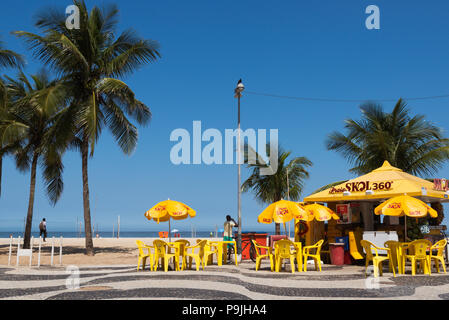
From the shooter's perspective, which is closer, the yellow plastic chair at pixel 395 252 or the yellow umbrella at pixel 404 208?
the yellow plastic chair at pixel 395 252

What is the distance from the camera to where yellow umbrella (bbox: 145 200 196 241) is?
1492cm

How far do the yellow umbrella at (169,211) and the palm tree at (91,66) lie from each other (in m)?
6.37

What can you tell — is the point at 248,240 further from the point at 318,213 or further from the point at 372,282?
the point at 372,282

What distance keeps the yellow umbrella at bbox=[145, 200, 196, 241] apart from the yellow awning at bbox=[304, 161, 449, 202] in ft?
14.1

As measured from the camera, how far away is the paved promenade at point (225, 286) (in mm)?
8500

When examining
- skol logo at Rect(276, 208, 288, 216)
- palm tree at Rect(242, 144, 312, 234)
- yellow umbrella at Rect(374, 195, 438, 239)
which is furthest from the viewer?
palm tree at Rect(242, 144, 312, 234)

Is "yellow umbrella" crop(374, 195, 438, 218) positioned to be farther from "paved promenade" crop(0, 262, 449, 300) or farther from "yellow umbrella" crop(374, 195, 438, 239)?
"paved promenade" crop(0, 262, 449, 300)

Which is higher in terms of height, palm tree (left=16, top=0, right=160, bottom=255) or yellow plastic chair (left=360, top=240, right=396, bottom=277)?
palm tree (left=16, top=0, right=160, bottom=255)

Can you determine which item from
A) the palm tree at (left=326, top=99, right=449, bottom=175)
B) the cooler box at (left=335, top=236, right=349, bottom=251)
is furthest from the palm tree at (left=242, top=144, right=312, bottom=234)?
the cooler box at (left=335, top=236, right=349, bottom=251)

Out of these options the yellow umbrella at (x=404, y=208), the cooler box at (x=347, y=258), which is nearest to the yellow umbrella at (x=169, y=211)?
the cooler box at (x=347, y=258)

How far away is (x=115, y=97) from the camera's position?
22203 mm

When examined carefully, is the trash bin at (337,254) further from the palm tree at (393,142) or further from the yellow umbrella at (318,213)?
the palm tree at (393,142)

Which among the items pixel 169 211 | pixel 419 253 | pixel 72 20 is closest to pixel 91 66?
pixel 72 20

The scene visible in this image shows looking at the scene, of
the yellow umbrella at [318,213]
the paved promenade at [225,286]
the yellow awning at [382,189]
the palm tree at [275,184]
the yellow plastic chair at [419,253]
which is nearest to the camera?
→ the paved promenade at [225,286]
